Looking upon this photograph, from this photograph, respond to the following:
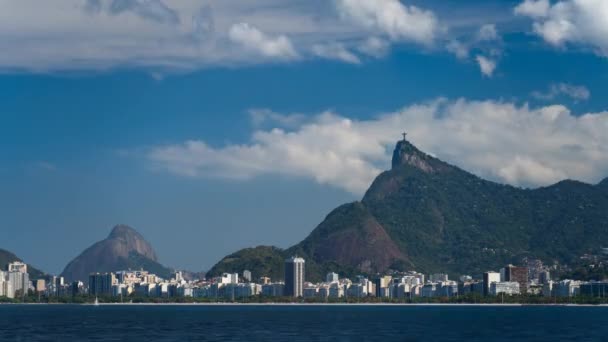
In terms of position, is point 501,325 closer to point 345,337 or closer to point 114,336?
point 345,337

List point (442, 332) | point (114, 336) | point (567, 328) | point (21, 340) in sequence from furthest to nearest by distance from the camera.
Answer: point (567, 328) → point (442, 332) → point (114, 336) → point (21, 340)

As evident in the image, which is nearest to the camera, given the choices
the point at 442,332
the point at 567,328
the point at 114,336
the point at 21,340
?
the point at 21,340

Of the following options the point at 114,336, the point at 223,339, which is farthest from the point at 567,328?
the point at 114,336

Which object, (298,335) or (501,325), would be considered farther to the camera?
(501,325)

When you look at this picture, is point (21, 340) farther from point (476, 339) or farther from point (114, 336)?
point (476, 339)

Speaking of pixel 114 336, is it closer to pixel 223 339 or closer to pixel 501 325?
pixel 223 339

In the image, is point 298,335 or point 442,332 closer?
point 298,335

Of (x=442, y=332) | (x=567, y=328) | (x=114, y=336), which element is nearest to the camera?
(x=114, y=336)

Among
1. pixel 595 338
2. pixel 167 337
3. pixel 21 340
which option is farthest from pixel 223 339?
pixel 595 338
